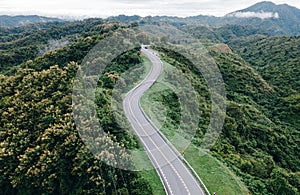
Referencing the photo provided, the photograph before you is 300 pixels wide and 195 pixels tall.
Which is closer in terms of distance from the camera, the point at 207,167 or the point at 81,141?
the point at 81,141

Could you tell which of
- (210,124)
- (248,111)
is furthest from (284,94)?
(210,124)

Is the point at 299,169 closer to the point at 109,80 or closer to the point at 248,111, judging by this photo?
the point at 248,111

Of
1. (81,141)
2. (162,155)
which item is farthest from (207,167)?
(81,141)

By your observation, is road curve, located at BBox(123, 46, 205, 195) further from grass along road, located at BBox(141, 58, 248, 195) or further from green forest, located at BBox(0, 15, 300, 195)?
green forest, located at BBox(0, 15, 300, 195)

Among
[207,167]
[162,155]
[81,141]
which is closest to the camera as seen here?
[81,141]

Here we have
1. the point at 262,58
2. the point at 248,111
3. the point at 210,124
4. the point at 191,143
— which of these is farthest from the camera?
the point at 262,58

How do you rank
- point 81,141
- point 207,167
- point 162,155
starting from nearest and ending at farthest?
1. point 81,141
2. point 207,167
3. point 162,155

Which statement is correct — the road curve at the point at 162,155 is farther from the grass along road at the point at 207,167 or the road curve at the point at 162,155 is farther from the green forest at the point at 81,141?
the green forest at the point at 81,141

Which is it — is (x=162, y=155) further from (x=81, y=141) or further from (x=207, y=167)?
(x=81, y=141)

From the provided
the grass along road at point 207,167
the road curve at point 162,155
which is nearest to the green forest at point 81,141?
the grass along road at point 207,167
